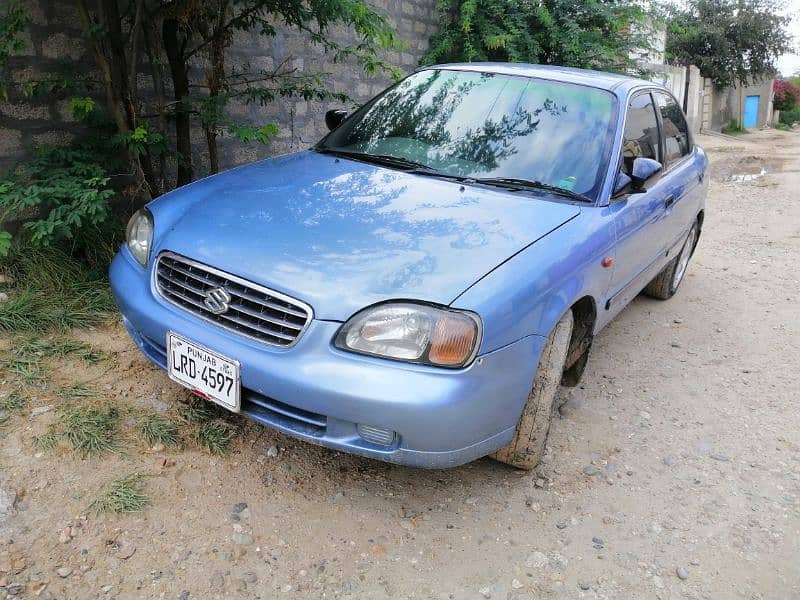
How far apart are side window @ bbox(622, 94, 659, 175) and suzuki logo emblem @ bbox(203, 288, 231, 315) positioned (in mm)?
2009

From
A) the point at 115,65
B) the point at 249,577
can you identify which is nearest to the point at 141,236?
the point at 249,577

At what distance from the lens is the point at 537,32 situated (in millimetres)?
8789

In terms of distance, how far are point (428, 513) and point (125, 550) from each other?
1.05 metres

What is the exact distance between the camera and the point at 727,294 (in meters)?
5.27

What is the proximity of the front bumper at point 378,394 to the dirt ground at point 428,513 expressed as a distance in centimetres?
36

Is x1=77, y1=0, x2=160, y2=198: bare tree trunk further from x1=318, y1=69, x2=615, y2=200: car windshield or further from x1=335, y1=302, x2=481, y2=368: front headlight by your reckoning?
x1=335, y1=302, x2=481, y2=368: front headlight

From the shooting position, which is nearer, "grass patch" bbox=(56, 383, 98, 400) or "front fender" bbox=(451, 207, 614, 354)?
"front fender" bbox=(451, 207, 614, 354)

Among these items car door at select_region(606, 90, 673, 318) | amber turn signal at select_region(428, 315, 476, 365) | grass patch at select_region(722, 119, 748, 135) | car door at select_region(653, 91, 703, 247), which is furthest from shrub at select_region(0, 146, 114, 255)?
grass patch at select_region(722, 119, 748, 135)

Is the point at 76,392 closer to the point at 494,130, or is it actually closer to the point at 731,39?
the point at 494,130

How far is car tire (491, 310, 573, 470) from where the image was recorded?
2.62 m

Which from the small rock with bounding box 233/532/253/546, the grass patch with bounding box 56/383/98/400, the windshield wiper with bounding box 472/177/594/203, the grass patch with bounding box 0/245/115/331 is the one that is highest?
the windshield wiper with bounding box 472/177/594/203

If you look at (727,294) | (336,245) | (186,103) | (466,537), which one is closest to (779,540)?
(466,537)

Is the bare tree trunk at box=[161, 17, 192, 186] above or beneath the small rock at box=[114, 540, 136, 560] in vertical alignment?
above

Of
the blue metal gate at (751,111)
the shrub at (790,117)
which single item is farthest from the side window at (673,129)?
the shrub at (790,117)
